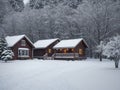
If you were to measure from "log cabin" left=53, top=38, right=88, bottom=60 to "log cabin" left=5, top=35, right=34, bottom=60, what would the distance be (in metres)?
6.68

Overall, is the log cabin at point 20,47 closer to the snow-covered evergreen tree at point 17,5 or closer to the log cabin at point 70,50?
the log cabin at point 70,50

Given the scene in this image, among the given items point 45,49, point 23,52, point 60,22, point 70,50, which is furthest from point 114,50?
point 60,22

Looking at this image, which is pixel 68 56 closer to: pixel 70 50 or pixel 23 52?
pixel 70 50

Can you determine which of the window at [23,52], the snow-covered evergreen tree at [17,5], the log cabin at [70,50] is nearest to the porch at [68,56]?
the log cabin at [70,50]

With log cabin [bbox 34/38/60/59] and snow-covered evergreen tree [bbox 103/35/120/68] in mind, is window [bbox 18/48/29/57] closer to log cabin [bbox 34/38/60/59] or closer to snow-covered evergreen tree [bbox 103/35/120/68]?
log cabin [bbox 34/38/60/59]

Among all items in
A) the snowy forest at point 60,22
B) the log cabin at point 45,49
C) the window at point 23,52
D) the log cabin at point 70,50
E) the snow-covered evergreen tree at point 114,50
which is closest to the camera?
the snow-covered evergreen tree at point 114,50

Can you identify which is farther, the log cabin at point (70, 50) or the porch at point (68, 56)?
the log cabin at point (70, 50)

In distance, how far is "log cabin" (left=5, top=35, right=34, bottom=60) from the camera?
50263mm

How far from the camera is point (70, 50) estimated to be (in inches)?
2133

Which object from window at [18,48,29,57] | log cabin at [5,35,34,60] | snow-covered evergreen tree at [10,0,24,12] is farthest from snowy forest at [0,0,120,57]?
window at [18,48,29,57]

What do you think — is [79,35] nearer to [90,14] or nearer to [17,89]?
[90,14]

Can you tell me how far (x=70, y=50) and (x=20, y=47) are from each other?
11.6m

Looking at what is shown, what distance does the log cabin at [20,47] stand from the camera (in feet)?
165

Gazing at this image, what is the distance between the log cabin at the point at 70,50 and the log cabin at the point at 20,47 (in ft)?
21.9
